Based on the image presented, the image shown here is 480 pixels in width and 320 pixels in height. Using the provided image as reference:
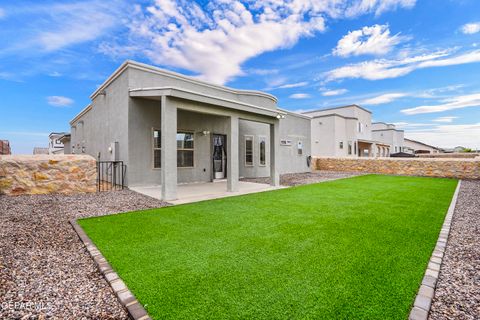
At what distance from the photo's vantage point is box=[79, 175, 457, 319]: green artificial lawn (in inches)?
81.0

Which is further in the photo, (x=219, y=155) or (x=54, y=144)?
(x=54, y=144)

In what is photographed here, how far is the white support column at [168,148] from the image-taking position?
6.45 meters

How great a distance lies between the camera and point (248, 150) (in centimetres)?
1302

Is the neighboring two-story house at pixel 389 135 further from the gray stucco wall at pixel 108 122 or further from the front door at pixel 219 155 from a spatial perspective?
the gray stucco wall at pixel 108 122

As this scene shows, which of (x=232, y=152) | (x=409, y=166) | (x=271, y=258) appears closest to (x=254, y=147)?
(x=232, y=152)

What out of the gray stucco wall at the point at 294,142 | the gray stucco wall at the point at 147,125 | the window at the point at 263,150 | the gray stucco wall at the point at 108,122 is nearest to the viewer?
the gray stucco wall at the point at 147,125

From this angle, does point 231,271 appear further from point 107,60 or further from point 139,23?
point 107,60

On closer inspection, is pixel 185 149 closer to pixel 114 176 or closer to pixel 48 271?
pixel 114 176

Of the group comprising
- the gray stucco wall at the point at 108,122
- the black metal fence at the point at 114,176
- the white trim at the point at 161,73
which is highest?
the white trim at the point at 161,73

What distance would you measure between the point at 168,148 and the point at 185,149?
3649 millimetres

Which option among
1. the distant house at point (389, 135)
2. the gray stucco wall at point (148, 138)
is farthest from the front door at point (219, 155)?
the distant house at point (389, 135)

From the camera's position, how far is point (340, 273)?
8.43 ft

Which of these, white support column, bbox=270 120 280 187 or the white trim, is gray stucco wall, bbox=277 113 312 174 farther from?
white support column, bbox=270 120 280 187

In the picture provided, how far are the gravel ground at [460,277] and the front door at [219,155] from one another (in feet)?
28.4
